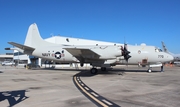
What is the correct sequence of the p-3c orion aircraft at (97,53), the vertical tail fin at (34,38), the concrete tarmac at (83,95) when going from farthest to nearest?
1. the vertical tail fin at (34,38)
2. the p-3c orion aircraft at (97,53)
3. the concrete tarmac at (83,95)

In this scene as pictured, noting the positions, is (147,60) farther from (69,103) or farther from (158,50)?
(69,103)

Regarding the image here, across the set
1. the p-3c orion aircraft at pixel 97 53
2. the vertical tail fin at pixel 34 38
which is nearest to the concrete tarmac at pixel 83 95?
the p-3c orion aircraft at pixel 97 53

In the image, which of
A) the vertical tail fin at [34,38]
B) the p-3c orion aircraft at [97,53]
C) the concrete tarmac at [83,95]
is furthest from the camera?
the vertical tail fin at [34,38]

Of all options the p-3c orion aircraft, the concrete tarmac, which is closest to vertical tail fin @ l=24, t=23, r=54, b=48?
the p-3c orion aircraft

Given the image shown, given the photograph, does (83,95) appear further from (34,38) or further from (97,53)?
(34,38)

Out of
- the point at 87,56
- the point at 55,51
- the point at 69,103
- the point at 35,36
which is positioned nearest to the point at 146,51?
the point at 87,56

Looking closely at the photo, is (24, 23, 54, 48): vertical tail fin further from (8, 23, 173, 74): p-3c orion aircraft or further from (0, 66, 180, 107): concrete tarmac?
(0, 66, 180, 107): concrete tarmac

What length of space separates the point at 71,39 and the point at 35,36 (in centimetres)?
2607

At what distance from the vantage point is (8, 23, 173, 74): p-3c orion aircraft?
22492 millimetres

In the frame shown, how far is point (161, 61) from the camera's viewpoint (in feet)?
82.5

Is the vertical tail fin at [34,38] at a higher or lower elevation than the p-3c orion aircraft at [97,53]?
higher

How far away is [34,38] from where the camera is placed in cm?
2919

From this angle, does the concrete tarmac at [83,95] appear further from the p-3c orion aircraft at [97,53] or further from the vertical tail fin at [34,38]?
the vertical tail fin at [34,38]

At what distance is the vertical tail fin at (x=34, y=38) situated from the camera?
29.2m
